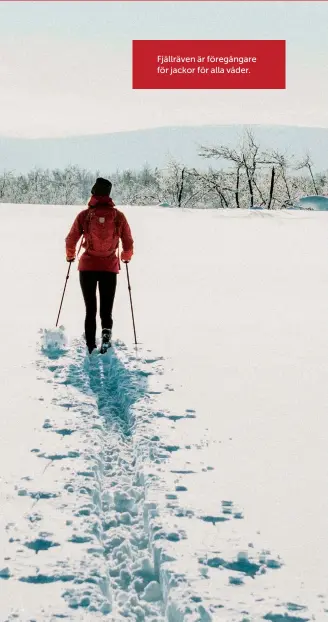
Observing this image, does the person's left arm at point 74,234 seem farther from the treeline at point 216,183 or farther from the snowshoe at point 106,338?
the treeline at point 216,183

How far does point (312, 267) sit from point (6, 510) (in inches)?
484

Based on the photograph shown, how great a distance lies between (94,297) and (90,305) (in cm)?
12

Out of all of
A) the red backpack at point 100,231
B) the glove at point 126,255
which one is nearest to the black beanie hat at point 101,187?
the red backpack at point 100,231

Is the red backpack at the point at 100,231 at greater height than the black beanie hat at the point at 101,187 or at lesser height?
lesser

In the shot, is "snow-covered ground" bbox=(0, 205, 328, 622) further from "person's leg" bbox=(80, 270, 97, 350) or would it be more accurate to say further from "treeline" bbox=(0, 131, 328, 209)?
"treeline" bbox=(0, 131, 328, 209)

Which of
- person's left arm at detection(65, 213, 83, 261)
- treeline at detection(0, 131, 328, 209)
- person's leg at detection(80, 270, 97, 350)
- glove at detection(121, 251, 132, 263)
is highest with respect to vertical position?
treeline at detection(0, 131, 328, 209)

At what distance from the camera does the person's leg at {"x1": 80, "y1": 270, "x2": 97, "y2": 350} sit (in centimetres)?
730

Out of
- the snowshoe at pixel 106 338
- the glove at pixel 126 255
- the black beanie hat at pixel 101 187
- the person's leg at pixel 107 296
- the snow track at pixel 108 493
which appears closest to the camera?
the snow track at pixel 108 493

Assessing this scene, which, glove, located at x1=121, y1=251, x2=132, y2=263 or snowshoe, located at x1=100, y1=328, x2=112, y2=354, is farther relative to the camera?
glove, located at x1=121, y1=251, x2=132, y2=263

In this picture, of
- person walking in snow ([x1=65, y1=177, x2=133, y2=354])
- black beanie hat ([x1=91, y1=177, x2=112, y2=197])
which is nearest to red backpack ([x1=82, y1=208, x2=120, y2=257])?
person walking in snow ([x1=65, y1=177, x2=133, y2=354])

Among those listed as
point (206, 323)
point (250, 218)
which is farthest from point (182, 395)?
point (250, 218)

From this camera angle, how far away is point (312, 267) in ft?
49.3

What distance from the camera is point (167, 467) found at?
14.1 feet

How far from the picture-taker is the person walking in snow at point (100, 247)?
712 cm
